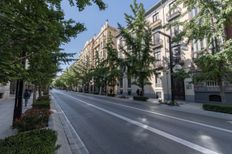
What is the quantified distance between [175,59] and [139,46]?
5.62m

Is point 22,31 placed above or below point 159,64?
below

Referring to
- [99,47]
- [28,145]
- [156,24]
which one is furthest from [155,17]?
[99,47]

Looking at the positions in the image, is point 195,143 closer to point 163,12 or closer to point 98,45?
point 163,12

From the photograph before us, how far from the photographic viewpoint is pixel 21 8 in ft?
13.7

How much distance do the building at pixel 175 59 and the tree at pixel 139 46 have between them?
1989 millimetres

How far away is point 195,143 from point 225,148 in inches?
35.1

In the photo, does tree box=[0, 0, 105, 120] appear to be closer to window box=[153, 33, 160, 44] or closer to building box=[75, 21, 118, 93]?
window box=[153, 33, 160, 44]

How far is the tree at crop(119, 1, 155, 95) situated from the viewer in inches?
980

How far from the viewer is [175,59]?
25531 mm

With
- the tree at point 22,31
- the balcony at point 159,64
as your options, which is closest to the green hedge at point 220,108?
the tree at point 22,31

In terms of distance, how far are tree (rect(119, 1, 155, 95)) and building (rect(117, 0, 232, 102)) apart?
78.3 inches

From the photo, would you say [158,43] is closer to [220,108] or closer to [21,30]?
[220,108]

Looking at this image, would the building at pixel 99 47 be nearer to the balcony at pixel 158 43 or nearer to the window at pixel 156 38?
the window at pixel 156 38

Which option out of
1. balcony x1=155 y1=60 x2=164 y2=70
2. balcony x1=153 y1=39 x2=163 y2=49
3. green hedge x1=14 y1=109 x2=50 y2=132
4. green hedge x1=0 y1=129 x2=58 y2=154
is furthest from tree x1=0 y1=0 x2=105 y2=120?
balcony x1=153 y1=39 x2=163 y2=49
